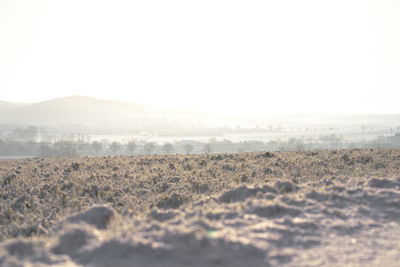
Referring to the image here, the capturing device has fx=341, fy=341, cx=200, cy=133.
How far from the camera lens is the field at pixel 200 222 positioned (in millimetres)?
7672

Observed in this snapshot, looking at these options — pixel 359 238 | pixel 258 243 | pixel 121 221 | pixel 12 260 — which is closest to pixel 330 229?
pixel 359 238

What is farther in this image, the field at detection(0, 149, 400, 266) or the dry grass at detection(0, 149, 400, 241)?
the dry grass at detection(0, 149, 400, 241)

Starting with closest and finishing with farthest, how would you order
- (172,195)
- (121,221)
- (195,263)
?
(195,263)
(121,221)
(172,195)

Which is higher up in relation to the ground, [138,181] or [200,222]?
[200,222]

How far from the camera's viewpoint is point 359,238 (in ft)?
28.9

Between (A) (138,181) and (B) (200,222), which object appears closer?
(B) (200,222)

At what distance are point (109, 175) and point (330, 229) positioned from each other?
1315cm

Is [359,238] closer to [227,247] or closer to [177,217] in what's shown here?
[227,247]

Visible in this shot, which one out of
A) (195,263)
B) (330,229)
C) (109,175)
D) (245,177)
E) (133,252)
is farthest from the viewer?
(109,175)

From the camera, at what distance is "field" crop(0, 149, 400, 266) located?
7.67 metres

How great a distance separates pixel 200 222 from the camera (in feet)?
30.1

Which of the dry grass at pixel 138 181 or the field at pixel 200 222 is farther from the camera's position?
the dry grass at pixel 138 181

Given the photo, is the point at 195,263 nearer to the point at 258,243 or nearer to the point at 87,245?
the point at 258,243

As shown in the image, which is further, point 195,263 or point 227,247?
point 227,247
